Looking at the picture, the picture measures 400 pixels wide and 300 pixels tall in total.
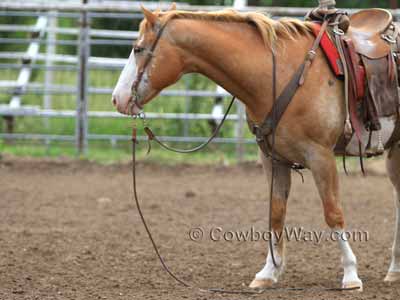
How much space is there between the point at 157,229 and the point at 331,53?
2.76 metres

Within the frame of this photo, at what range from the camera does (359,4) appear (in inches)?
672

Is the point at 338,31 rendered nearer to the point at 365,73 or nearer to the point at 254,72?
the point at 365,73

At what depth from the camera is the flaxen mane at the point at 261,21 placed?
16.2ft

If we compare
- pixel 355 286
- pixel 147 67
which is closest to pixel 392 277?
pixel 355 286

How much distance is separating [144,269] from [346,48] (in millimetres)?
2064

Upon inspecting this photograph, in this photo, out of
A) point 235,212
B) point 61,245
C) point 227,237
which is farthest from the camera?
point 235,212

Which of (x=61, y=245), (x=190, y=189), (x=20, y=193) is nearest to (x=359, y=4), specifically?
(x=190, y=189)

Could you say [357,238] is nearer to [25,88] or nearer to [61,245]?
[61,245]

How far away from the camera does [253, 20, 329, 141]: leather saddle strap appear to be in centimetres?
487

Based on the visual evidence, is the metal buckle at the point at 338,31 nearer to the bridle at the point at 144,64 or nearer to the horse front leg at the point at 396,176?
the horse front leg at the point at 396,176

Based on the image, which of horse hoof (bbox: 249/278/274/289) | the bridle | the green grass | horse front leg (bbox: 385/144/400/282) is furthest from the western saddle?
the green grass

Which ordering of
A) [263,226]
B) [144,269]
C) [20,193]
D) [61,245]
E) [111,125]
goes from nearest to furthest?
[144,269] → [61,245] → [263,226] → [20,193] → [111,125]

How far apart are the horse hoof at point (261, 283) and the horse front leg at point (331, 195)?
51 cm

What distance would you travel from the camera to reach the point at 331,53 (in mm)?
5027
